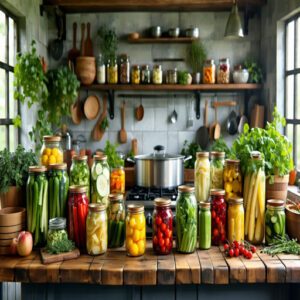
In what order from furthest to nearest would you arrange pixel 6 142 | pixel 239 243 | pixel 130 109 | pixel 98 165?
1. pixel 130 109
2. pixel 6 142
3. pixel 98 165
4. pixel 239 243

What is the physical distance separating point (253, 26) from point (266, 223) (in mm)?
2785

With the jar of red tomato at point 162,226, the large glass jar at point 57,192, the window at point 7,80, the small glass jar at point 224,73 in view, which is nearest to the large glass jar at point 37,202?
the large glass jar at point 57,192

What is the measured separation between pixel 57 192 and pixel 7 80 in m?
1.77

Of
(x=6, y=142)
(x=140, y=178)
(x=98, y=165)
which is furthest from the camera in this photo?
(x=6, y=142)

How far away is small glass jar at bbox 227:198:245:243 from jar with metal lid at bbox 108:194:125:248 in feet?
1.45

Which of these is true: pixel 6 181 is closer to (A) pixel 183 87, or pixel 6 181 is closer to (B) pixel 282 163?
(B) pixel 282 163

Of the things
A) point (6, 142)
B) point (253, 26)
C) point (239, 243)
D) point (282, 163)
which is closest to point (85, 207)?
point (239, 243)

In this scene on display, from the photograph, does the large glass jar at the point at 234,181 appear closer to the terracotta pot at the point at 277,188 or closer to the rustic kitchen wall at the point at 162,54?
the terracotta pot at the point at 277,188

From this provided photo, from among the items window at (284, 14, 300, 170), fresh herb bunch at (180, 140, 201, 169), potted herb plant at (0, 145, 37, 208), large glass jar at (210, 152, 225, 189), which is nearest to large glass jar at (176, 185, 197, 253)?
large glass jar at (210, 152, 225, 189)

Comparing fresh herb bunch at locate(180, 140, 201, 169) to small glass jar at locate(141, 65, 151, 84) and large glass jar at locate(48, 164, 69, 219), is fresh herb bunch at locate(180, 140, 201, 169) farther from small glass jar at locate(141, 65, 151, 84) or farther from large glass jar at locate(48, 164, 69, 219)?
large glass jar at locate(48, 164, 69, 219)

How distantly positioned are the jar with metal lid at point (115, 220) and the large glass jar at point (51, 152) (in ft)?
1.19

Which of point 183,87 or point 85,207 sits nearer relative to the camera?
point 85,207

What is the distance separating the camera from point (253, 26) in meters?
4.12

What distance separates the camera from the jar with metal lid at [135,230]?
1665 mm
